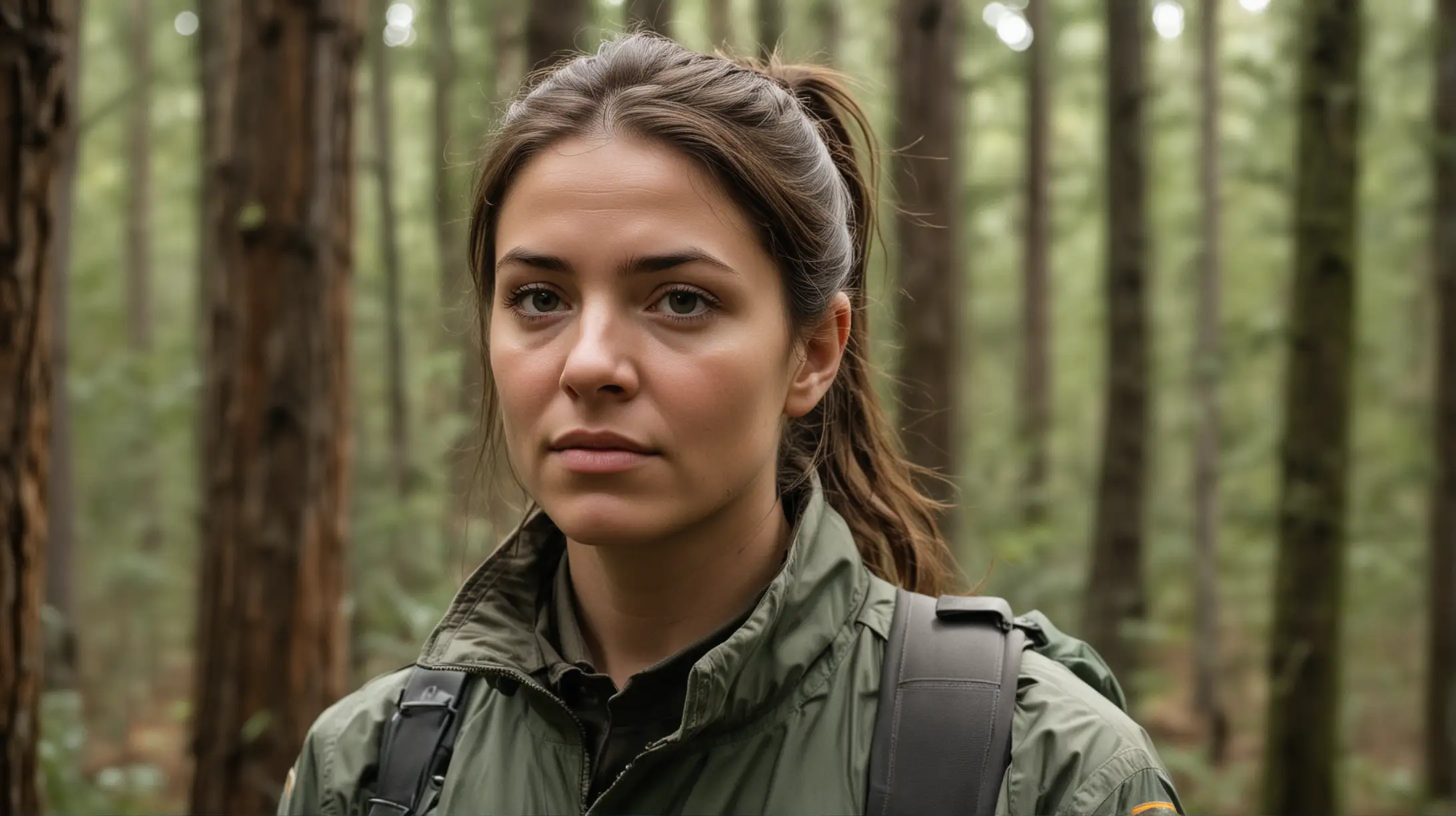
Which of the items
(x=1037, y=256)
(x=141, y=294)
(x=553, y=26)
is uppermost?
(x=553, y=26)

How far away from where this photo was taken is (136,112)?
64.3ft

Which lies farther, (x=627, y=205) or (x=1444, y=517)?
(x=1444, y=517)

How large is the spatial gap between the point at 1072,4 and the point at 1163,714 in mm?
10540

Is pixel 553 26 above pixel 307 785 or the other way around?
above

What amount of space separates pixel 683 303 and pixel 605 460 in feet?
0.96

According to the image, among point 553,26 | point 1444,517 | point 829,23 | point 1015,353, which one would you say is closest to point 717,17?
point 829,23

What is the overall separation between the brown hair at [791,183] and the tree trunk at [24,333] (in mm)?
1176

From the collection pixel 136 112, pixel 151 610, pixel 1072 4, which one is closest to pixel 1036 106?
pixel 1072 4

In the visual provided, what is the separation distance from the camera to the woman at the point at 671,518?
2.01m

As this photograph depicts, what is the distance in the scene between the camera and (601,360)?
6.56 feet

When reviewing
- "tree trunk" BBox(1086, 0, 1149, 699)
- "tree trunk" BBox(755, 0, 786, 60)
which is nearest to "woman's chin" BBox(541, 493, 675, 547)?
"tree trunk" BBox(1086, 0, 1149, 699)

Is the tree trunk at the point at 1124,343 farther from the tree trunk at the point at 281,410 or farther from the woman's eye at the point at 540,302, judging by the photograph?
the woman's eye at the point at 540,302

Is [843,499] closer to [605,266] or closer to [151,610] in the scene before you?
[605,266]

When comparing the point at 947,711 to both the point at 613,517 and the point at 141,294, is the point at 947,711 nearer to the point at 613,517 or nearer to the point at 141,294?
the point at 613,517
